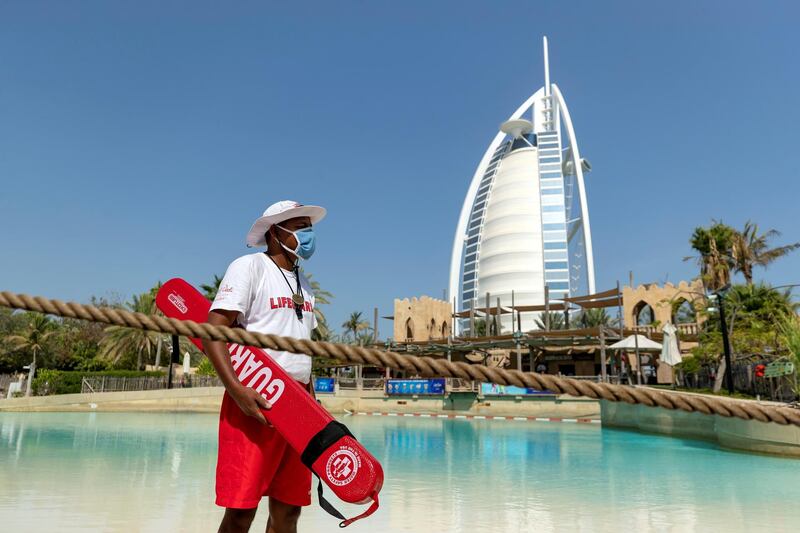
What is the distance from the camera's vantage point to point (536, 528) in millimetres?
4980

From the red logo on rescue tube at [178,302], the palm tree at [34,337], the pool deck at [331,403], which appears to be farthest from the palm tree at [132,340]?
the red logo on rescue tube at [178,302]

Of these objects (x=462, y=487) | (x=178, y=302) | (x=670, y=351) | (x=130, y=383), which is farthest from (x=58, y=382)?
(x=178, y=302)

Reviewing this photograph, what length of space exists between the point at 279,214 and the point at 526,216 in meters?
70.8

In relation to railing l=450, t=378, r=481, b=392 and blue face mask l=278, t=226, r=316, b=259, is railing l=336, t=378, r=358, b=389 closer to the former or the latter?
railing l=450, t=378, r=481, b=392

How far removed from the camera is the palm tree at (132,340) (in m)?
37.0

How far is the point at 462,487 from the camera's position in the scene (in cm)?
719

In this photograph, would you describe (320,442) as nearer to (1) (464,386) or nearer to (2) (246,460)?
(2) (246,460)

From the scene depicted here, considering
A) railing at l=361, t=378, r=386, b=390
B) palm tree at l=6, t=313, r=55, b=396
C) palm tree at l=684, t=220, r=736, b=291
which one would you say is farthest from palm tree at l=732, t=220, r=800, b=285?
palm tree at l=6, t=313, r=55, b=396

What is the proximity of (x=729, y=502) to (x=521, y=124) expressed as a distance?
74.0 metres

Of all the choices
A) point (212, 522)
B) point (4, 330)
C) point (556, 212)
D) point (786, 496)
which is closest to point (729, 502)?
point (786, 496)

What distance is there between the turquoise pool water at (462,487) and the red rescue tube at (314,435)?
3030 millimetres

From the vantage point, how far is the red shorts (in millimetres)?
2082

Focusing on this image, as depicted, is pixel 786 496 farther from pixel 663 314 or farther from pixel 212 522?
pixel 663 314

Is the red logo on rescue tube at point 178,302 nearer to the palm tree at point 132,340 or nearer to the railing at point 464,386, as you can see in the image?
the railing at point 464,386
